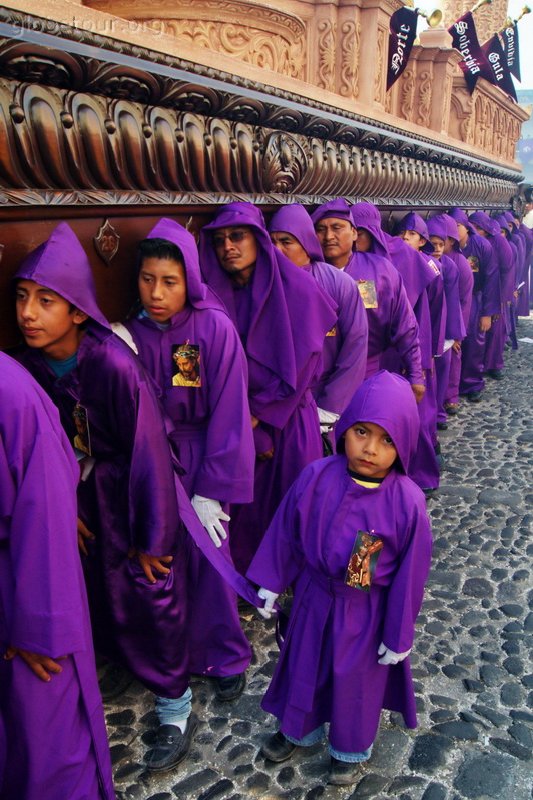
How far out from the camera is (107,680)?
2604mm

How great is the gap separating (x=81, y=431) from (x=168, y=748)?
109cm

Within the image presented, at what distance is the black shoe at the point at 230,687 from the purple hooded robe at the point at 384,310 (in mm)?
2012

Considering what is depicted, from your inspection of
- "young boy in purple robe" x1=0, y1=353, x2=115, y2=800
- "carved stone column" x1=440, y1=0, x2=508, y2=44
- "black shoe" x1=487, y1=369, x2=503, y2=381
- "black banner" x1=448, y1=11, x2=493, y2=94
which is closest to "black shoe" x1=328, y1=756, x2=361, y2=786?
"young boy in purple robe" x1=0, y1=353, x2=115, y2=800

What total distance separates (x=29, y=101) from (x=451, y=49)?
21.9ft

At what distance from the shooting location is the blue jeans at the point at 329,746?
2.13m

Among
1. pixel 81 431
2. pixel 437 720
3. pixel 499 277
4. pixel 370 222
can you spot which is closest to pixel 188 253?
pixel 81 431

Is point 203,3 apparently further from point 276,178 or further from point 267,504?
point 267,504

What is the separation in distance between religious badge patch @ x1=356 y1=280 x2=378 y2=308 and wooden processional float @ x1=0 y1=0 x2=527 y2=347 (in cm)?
55

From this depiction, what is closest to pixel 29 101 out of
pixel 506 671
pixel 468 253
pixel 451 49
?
pixel 506 671

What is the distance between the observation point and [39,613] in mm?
1669

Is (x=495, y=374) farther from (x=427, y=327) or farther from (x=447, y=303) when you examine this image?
(x=427, y=327)

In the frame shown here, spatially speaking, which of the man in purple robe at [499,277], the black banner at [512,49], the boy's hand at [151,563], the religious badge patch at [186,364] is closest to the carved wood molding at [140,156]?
the religious badge patch at [186,364]

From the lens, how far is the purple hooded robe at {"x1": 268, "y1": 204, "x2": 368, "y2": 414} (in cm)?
330

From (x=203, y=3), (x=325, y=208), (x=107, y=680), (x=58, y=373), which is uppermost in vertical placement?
(x=203, y=3)
